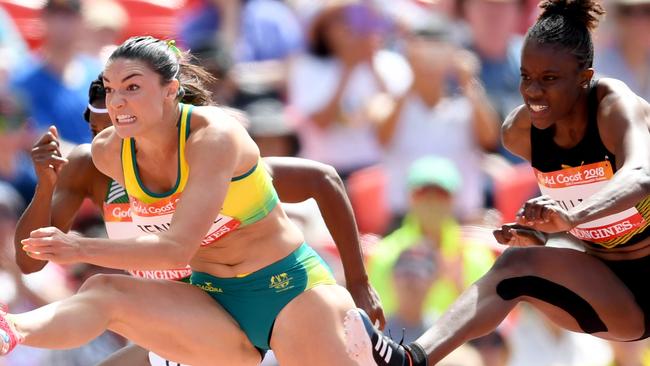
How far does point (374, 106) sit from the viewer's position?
7.74m

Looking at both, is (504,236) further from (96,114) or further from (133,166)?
(96,114)

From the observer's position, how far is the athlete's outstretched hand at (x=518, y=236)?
4805 millimetres

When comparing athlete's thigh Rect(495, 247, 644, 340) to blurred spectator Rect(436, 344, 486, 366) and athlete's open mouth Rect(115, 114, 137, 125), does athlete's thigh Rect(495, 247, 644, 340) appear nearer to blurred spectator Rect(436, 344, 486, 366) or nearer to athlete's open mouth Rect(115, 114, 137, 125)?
athlete's open mouth Rect(115, 114, 137, 125)

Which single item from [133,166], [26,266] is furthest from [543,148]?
[26,266]

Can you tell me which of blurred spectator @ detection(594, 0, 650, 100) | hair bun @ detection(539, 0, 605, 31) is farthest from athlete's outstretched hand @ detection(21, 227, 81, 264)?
blurred spectator @ detection(594, 0, 650, 100)

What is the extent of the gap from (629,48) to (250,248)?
13.4ft

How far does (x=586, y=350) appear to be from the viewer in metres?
7.30

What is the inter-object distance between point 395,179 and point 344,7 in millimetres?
1101

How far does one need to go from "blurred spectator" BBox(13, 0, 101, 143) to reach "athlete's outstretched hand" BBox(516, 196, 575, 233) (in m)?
3.73

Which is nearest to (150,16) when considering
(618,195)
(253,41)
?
(253,41)

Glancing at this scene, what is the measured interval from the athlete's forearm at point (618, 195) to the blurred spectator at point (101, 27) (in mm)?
4057

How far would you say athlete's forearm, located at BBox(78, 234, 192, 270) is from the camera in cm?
423

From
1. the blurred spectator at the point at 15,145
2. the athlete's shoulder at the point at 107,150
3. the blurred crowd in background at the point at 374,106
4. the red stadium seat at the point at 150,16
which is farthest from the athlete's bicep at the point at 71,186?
the red stadium seat at the point at 150,16

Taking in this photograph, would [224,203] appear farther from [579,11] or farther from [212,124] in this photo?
[579,11]
